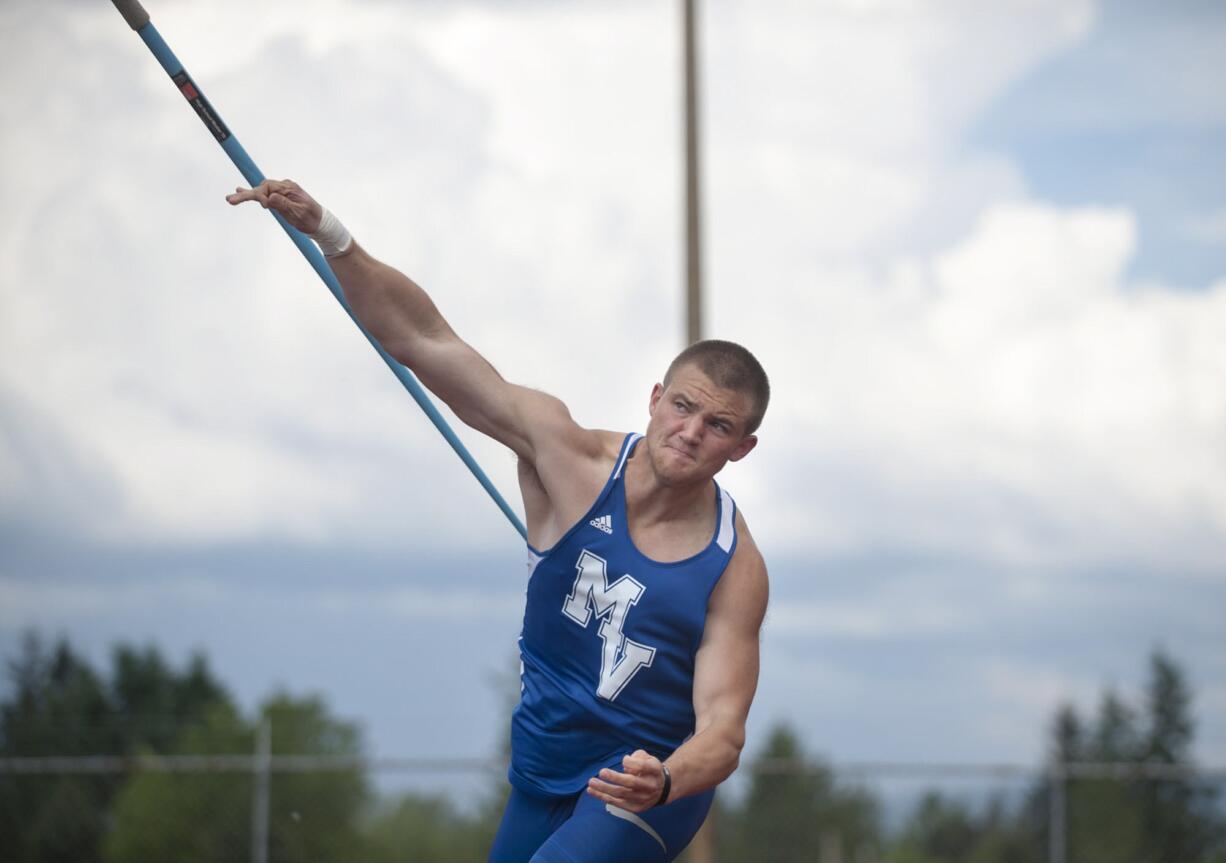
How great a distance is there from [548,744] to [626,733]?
269mm

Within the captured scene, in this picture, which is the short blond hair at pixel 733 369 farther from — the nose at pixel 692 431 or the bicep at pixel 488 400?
the bicep at pixel 488 400

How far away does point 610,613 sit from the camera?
15.4ft

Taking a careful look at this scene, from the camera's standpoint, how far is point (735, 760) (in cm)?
455

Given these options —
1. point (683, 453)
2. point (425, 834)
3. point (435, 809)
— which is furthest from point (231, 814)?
point (683, 453)

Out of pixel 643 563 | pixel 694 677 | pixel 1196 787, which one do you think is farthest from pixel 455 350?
pixel 1196 787

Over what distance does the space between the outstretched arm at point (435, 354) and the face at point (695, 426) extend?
0.29 m

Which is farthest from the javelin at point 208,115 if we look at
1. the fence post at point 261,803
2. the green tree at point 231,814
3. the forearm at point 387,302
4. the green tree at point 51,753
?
the green tree at point 51,753

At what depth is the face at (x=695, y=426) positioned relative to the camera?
464 cm

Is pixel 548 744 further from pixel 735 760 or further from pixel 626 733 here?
pixel 735 760

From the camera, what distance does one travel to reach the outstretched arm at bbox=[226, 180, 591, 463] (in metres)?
4.70

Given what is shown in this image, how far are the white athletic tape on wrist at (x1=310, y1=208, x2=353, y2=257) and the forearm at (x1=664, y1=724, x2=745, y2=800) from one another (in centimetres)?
178

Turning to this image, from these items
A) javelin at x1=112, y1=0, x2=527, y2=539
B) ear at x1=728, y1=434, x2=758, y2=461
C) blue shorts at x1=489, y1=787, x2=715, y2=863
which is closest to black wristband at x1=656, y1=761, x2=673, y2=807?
blue shorts at x1=489, y1=787, x2=715, y2=863

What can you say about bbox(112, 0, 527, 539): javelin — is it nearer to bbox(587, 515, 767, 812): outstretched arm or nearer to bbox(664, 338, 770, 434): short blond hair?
bbox(664, 338, 770, 434): short blond hair

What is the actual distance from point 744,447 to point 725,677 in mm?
712
